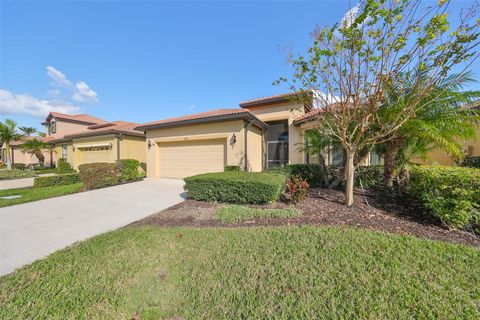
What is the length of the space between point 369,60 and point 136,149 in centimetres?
1716

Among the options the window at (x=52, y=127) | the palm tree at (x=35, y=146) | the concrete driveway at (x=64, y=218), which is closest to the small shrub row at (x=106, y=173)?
the concrete driveway at (x=64, y=218)

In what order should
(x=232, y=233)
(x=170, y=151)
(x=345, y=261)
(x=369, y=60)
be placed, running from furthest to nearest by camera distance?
1. (x=170, y=151)
2. (x=369, y=60)
3. (x=232, y=233)
4. (x=345, y=261)

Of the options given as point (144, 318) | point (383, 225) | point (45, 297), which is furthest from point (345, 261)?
point (45, 297)

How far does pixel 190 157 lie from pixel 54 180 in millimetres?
7998

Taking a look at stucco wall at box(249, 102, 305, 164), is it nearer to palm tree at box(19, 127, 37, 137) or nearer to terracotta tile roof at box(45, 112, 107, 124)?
palm tree at box(19, 127, 37, 137)

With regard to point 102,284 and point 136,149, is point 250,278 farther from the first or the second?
point 136,149

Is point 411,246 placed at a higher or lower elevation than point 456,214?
lower

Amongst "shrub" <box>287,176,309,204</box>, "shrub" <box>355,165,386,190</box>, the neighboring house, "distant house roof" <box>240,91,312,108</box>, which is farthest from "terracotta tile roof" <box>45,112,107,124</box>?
"shrub" <box>355,165,386,190</box>

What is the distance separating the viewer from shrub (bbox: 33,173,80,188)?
35.2 feet

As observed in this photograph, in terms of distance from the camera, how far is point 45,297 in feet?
8.32

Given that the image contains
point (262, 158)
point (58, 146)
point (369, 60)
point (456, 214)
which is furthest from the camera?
point (58, 146)

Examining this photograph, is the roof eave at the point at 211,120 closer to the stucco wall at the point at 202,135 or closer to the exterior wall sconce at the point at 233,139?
the stucco wall at the point at 202,135

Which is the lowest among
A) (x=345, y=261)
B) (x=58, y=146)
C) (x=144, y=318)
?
(x=144, y=318)

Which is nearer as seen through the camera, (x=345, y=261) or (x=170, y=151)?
(x=345, y=261)
